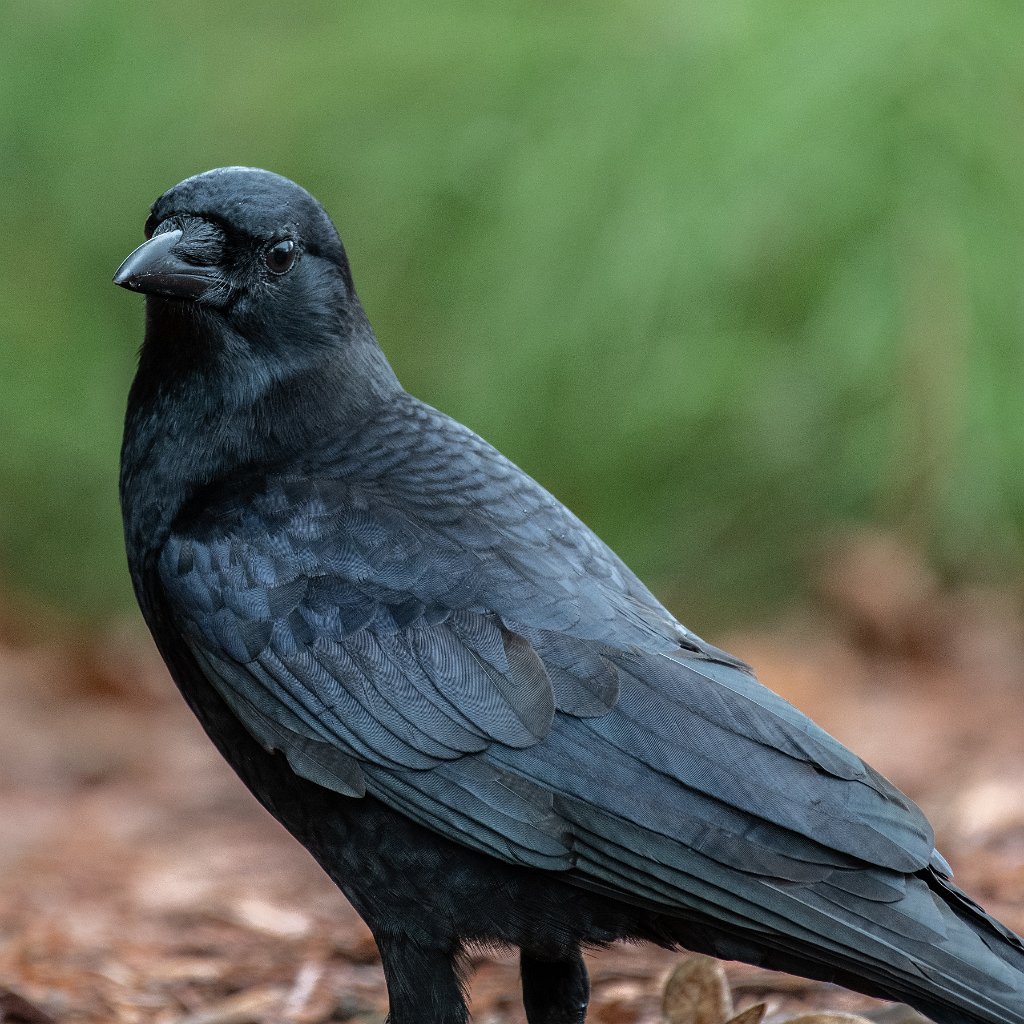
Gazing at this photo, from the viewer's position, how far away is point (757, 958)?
3.19 m

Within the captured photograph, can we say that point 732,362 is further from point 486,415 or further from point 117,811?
point 117,811

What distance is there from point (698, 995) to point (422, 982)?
0.66 metres

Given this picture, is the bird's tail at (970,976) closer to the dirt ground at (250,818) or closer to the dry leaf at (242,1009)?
the dirt ground at (250,818)

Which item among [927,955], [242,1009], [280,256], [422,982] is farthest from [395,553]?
[242,1009]

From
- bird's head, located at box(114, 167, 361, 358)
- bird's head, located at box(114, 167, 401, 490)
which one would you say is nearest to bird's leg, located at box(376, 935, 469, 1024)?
bird's head, located at box(114, 167, 401, 490)

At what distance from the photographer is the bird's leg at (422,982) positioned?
11.1 feet

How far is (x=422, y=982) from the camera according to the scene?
3.39 meters

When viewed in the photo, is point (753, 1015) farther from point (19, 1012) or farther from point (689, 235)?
point (689, 235)

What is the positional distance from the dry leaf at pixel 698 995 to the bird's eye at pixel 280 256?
180 centimetres

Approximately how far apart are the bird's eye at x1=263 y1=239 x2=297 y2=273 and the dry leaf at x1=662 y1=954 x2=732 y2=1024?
1804 millimetres

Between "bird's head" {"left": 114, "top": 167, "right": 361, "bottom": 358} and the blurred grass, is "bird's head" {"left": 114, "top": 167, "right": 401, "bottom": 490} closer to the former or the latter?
"bird's head" {"left": 114, "top": 167, "right": 361, "bottom": 358}

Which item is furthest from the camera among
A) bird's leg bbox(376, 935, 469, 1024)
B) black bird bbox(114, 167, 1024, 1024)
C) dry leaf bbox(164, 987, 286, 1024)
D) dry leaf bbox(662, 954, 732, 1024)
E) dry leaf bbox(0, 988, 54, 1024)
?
dry leaf bbox(164, 987, 286, 1024)

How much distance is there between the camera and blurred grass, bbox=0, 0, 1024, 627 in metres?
7.36

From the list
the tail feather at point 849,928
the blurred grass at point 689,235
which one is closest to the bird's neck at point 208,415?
the tail feather at point 849,928
